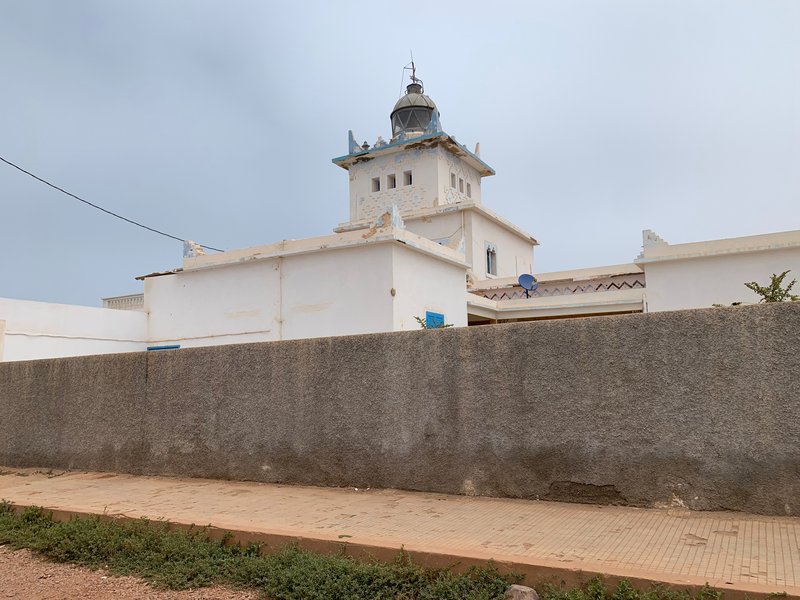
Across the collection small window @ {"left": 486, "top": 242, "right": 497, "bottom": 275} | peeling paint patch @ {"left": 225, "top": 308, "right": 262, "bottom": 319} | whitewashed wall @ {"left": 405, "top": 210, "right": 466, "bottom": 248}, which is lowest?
peeling paint patch @ {"left": 225, "top": 308, "right": 262, "bottom": 319}

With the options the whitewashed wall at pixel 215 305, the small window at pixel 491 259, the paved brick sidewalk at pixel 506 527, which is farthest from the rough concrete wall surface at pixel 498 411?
the small window at pixel 491 259

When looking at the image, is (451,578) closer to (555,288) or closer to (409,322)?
(409,322)

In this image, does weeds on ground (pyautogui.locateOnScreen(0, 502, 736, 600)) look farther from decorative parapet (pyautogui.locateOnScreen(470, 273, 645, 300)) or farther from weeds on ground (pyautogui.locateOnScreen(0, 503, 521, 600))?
decorative parapet (pyautogui.locateOnScreen(470, 273, 645, 300))

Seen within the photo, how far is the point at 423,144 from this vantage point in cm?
2453

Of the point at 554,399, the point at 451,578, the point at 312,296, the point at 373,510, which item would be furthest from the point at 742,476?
the point at 312,296

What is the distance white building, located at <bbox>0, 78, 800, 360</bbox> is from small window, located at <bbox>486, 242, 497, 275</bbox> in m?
4.64

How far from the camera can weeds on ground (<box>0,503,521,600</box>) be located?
3.63 m

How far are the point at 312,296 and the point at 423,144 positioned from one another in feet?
42.8

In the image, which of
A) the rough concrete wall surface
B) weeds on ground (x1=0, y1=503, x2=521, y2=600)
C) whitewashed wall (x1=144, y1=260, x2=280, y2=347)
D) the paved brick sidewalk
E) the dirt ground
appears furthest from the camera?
whitewashed wall (x1=144, y1=260, x2=280, y2=347)

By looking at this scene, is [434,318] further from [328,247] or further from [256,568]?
[256,568]

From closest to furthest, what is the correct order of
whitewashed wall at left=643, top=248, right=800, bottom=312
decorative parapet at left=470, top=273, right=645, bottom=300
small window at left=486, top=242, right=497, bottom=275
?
whitewashed wall at left=643, top=248, right=800, bottom=312
decorative parapet at left=470, top=273, right=645, bottom=300
small window at left=486, top=242, right=497, bottom=275

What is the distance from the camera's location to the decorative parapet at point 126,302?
1864 cm

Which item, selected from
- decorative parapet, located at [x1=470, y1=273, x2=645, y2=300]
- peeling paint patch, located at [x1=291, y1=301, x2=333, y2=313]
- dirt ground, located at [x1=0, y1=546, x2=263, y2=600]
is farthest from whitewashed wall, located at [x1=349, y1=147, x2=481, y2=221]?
dirt ground, located at [x1=0, y1=546, x2=263, y2=600]

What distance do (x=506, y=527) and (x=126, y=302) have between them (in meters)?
17.3
